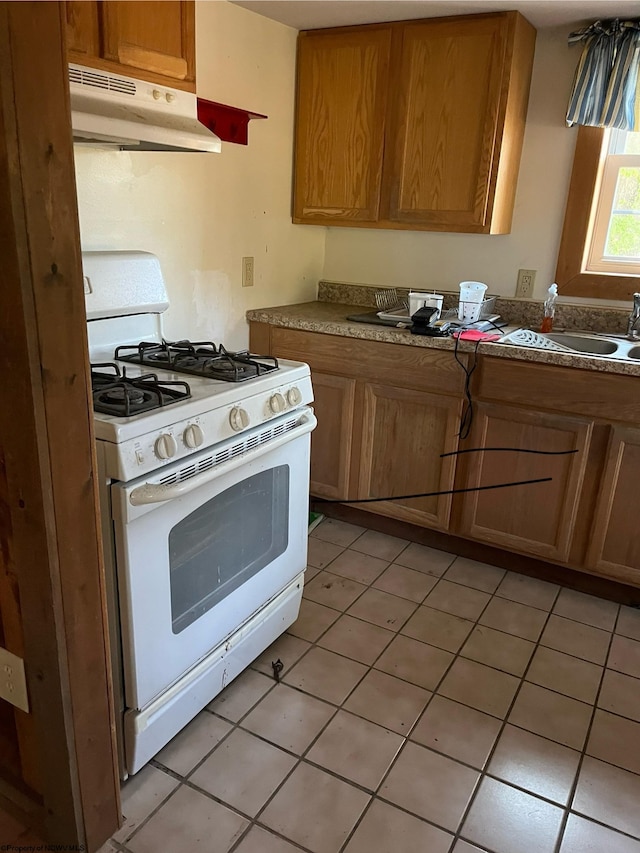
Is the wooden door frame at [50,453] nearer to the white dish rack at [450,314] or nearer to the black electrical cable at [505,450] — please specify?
the black electrical cable at [505,450]

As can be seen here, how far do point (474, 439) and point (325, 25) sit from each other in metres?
1.76

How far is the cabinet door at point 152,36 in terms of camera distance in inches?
59.4

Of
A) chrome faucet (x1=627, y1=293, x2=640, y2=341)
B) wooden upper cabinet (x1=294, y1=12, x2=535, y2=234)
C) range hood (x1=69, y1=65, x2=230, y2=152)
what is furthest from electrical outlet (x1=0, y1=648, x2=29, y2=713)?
chrome faucet (x1=627, y1=293, x2=640, y2=341)

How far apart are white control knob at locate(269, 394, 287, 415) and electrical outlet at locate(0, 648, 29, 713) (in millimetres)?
818

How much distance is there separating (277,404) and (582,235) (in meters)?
1.60

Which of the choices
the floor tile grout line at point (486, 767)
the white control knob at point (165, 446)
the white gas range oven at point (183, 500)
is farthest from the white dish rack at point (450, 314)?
the white control knob at point (165, 446)

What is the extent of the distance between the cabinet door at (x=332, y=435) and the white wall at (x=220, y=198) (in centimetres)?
45

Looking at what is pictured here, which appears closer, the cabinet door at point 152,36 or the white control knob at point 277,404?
the cabinet door at point 152,36

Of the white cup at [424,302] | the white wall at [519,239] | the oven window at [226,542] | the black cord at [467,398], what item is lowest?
the oven window at [226,542]

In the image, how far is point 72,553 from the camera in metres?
1.18

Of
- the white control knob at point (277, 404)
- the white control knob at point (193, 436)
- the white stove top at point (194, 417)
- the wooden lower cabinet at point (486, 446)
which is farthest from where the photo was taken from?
the wooden lower cabinet at point (486, 446)

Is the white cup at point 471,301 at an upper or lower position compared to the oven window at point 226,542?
upper

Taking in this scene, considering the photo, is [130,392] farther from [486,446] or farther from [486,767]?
[486,446]

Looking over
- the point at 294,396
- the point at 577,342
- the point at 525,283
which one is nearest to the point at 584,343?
the point at 577,342
